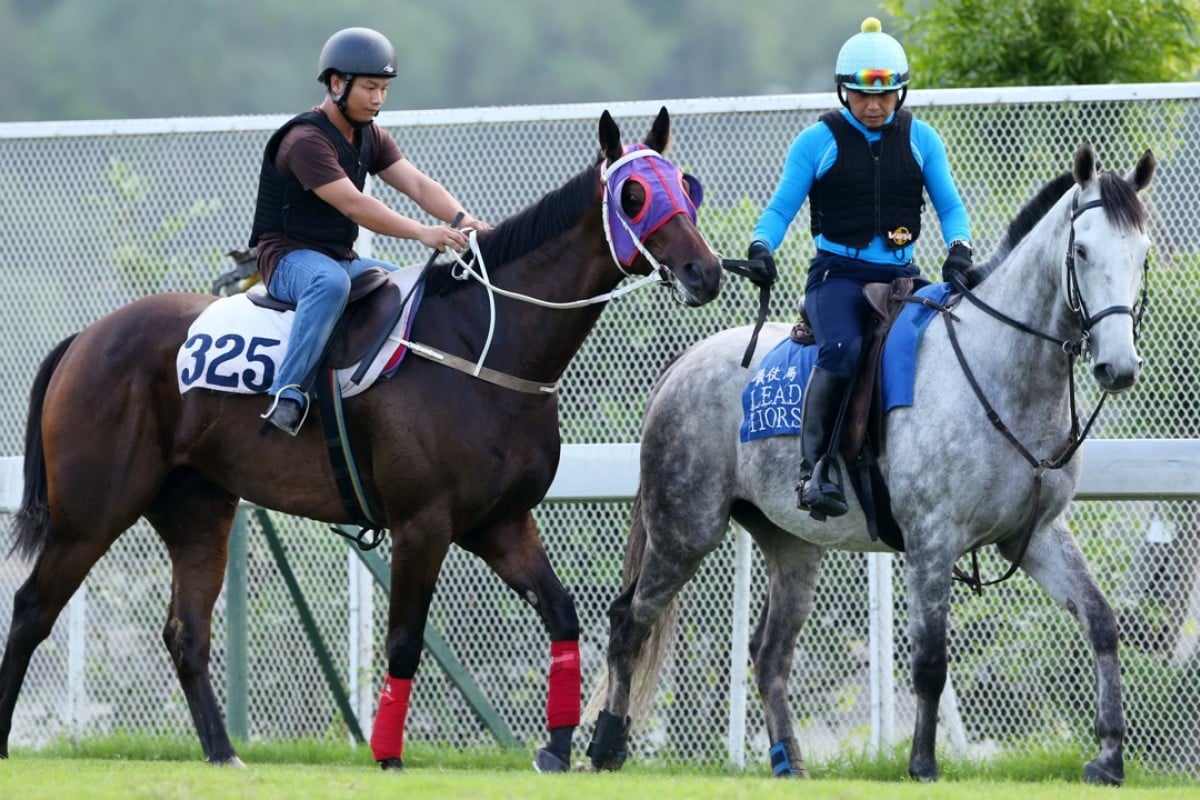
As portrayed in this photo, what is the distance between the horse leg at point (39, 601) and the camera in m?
8.52

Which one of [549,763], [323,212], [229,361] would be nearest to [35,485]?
[229,361]

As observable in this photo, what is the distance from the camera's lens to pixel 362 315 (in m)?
8.30

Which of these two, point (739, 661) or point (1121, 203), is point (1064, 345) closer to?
point (1121, 203)

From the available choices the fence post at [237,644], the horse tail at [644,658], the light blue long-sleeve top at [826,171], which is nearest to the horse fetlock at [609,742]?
the horse tail at [644,658]

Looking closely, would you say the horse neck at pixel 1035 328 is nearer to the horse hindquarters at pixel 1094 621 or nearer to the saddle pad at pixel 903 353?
the saddle pad at pixel 903 353

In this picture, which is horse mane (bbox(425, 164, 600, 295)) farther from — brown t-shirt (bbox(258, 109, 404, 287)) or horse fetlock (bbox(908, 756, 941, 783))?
horse fetlock (bbox(908, 756, 941, 783))

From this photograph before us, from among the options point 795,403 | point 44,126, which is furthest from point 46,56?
point 795,403

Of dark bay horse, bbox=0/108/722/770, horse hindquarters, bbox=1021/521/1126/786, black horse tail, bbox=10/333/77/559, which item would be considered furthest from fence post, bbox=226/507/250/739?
horse hindquarters, bbox=1021/521/1126/786

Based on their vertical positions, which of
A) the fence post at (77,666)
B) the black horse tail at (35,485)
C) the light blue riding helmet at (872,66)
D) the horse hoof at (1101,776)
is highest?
the light blue riding helmet at (872,66)

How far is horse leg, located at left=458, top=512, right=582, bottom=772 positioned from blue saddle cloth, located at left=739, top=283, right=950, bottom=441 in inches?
46.4

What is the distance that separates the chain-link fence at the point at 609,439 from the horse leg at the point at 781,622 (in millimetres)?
712

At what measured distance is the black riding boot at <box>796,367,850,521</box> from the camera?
7914 mm

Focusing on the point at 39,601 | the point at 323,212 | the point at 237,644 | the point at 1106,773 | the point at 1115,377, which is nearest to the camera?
the point at 1115,377

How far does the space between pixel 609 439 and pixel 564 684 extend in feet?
7.59
